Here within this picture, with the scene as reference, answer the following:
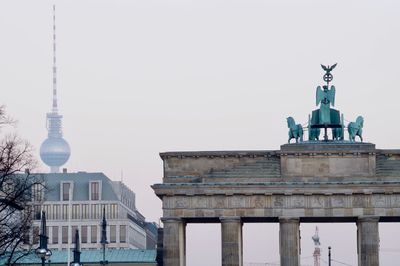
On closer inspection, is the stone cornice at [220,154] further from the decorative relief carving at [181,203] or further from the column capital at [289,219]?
the column capital at [289,219]

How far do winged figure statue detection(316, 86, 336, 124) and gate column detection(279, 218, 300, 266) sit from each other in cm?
783

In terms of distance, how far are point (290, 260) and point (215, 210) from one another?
21.7 ft

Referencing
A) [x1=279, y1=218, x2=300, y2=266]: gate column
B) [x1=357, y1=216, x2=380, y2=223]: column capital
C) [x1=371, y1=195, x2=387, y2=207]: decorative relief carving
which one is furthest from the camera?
[x1=279, y1=218, x2=300, y2=266]: gate column

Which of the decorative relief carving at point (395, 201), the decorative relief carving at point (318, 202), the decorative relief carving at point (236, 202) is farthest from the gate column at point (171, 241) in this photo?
the decorative relief carving at point (395, 201)

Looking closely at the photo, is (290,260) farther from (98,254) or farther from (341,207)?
(98,254)

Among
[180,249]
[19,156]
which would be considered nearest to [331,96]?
[180,249]

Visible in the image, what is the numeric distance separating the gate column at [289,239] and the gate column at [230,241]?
321cm

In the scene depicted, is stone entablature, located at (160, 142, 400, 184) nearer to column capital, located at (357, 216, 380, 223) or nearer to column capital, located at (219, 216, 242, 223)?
column capital, located at (219, 216, 242, 223)

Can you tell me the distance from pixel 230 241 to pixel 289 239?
432 cm

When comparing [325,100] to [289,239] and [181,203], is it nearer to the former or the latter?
[289,239]

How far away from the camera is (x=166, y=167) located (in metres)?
134

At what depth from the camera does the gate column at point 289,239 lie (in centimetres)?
13350

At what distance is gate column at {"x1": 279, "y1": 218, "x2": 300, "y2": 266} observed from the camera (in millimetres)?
133500

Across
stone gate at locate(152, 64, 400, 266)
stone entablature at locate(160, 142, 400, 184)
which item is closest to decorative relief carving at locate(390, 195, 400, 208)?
stone gate at locate(152, 64, 400, 266)
